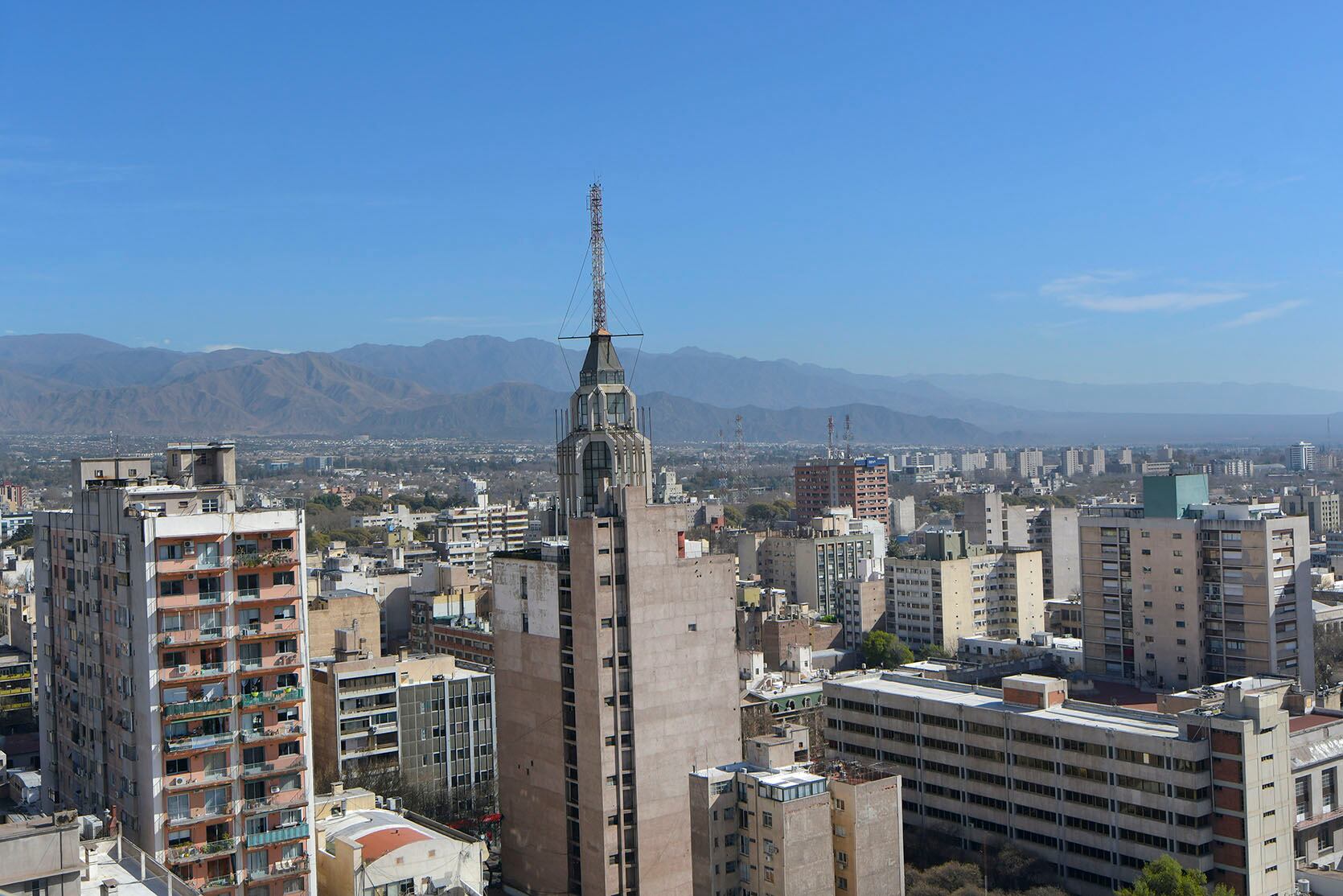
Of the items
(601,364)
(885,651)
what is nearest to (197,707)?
(601,364)

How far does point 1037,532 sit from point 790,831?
59.1 m

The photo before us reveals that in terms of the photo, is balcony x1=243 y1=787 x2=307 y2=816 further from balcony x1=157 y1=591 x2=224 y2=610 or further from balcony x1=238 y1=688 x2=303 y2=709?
balcony x1=157 y1=591 x2=224 y2=610

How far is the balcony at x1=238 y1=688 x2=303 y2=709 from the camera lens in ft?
70.2

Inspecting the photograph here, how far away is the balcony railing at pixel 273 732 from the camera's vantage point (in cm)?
2144

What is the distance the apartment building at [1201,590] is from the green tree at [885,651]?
15372 mm

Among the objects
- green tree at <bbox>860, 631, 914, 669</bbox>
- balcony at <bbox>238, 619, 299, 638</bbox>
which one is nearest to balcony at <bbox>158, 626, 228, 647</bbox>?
balcony at <bbox>238, 619, 299, 638</bbox>

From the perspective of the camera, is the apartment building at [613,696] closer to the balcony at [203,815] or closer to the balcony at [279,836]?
the balcony at [279,836]

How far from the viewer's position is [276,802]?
70.9 feet

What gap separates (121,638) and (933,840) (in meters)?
19.4

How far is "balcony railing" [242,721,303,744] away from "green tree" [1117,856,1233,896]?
15.6 m

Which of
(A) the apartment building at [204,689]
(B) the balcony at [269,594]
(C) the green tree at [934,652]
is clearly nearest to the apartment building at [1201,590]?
(C) the green tree at [934,652]

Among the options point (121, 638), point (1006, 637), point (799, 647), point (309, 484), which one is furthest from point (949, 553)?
point (309, 484)

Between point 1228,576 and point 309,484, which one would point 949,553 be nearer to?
point 1228,576

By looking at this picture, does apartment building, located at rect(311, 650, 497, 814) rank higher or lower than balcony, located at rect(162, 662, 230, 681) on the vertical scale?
lower
